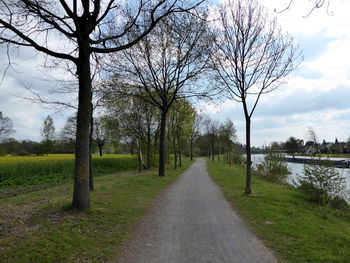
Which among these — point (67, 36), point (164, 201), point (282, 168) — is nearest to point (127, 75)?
point (67, 36)

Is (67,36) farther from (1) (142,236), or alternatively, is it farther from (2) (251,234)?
(2) (251,234)

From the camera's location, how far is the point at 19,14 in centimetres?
621

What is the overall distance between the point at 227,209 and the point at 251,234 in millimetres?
2571

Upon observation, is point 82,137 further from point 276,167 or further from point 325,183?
point 276,167

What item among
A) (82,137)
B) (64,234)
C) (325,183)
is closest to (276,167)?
(325,183)

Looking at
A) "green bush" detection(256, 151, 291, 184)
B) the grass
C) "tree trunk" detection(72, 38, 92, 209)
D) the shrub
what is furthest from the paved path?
the grass

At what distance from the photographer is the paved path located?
13.6 ft

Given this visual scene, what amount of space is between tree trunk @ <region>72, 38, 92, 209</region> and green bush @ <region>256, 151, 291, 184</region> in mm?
16396

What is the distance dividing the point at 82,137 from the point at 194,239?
172 inches

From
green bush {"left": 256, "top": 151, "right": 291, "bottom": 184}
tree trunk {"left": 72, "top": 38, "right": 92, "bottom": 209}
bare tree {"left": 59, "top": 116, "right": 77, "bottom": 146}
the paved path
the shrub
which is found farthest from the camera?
bare tree {"left": 59, "top": 116, "right": 77, "bottom": 146}

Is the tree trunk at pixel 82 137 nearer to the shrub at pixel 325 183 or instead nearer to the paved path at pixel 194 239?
the paved path at pixel 194 239

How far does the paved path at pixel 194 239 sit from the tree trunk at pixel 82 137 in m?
2.13

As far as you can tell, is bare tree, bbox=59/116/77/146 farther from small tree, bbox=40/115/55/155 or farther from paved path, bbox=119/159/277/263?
paved path, bbox=119/159/277/263

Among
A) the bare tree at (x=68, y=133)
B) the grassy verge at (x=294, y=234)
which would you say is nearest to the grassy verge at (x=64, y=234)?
the grassy verge at (x=294, y=234)
